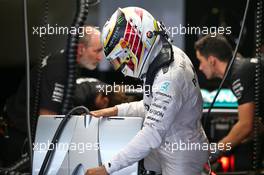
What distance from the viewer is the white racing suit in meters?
2.02

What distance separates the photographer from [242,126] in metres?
2.85

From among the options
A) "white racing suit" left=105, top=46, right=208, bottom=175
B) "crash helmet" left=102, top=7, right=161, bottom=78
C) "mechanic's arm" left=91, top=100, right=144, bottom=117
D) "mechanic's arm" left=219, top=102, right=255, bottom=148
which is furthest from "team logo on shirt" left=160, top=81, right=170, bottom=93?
"mechanic's arm" left=219, top=102, right=255, bottom=148

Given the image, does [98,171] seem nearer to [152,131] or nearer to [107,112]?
[152,131]

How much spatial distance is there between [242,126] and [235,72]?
29 cm

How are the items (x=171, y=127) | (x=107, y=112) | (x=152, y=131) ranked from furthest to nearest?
(x=107, y=112), (x=171, y=127), (x=152, y=131)

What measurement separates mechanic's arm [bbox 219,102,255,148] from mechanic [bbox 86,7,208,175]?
640 millimetres

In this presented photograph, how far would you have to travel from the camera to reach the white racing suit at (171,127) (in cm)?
202

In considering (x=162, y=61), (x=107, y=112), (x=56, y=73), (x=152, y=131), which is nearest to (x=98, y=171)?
(x=152, y=131)

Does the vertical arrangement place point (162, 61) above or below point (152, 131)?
above

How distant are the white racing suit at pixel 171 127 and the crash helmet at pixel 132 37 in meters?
0.10

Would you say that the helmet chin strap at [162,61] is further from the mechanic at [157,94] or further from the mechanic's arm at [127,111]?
the mechanic's arm at [127,111]

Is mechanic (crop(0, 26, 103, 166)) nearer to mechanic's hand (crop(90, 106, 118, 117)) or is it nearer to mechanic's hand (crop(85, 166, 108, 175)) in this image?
mechanic's hand (crop(90, 106, 118, 117))

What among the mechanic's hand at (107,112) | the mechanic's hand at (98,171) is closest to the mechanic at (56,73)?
the mechanic's hand at (107,112)

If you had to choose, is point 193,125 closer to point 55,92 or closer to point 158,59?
point 158,59
